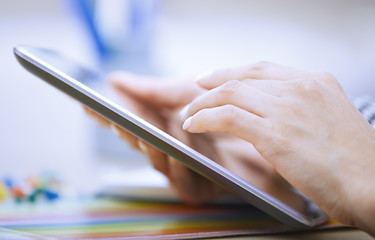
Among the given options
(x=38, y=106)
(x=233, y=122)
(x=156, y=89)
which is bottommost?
(x=233, y=122)

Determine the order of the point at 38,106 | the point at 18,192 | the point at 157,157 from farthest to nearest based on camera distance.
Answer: the point at 38,106
the point at 18,192
the point at 157,157

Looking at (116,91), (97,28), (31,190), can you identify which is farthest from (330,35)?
(31,190)

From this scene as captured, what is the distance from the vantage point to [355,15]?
1536 millimetres

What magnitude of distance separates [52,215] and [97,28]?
3.43 ft

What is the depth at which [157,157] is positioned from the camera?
506mm

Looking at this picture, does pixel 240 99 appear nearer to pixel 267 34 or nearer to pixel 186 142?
pixel 186 142

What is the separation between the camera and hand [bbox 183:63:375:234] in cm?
33

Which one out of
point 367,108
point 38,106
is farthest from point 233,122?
point 38,106

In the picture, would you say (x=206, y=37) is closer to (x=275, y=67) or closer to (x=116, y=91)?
(x=116, y=91)

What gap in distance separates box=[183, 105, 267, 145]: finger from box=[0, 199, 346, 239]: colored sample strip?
100 millimetres

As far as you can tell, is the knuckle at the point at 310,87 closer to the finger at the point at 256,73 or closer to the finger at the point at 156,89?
the finger at the point at 256,73

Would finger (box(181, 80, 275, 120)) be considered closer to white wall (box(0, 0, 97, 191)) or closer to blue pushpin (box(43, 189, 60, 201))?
blue pushpin (box(43, 189, 60, 201))

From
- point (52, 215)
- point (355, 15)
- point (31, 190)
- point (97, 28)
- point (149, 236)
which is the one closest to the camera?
point (149, 236)

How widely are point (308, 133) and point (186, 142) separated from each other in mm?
118
